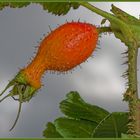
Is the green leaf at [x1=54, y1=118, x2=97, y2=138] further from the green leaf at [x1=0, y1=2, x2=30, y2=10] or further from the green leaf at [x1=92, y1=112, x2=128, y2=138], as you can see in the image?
the green leaf at [x1=0, y1=2, x2=30, y2=10]

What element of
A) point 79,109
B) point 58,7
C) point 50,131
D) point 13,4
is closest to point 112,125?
point 79,109

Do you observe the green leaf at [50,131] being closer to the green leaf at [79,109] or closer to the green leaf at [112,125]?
the green leaf at [79,109]

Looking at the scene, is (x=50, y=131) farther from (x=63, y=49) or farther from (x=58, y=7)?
(x=63, y=49)

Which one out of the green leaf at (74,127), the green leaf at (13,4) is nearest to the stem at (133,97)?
the green leaf at (13,4)

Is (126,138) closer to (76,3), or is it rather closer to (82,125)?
(76,3)

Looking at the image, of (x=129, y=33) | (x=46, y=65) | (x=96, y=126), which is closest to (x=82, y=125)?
(x=96, y=126)
